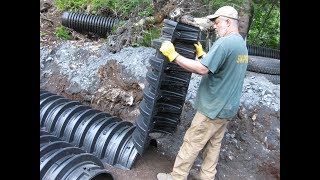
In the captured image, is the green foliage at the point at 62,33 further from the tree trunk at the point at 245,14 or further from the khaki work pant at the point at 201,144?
the khaki work pant at the point at 201,144

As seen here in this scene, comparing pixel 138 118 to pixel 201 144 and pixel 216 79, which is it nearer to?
pixel 201 144

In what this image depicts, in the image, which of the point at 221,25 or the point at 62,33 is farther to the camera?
the point at 62,33

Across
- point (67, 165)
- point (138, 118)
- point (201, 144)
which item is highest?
point (138, 118)

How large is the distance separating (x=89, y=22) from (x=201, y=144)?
4799 millimetres

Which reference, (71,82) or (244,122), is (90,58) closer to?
(71,82)

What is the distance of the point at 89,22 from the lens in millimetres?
7449

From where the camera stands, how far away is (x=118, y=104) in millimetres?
5414

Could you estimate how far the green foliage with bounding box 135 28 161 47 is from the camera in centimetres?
621

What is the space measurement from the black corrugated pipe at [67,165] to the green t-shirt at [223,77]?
128 cm

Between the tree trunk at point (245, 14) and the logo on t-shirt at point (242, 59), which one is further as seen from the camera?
the tree trunk at point (245, 14)

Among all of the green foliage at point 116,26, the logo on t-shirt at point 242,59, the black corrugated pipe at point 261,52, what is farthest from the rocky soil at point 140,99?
the black corrugated pipe at point 261,52

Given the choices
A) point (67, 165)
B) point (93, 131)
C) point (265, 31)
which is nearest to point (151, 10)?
point (93, 131)

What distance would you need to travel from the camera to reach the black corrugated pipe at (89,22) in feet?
23.8
